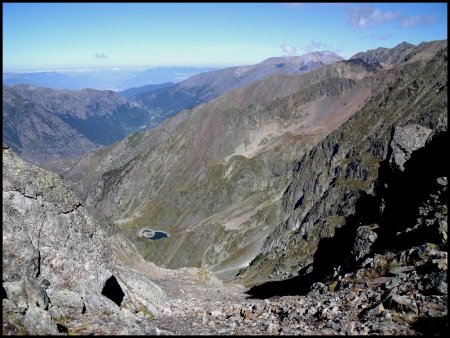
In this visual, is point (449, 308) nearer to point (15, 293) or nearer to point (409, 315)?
point (409, 315)

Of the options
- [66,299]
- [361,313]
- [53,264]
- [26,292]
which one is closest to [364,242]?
[361,313]

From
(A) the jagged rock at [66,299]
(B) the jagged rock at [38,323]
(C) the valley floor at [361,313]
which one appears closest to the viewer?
(B) the jagged rock at [38,323]

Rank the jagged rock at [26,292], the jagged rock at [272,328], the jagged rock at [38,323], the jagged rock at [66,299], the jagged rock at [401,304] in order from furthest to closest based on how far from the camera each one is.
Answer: the jagged rock at [66,299] < the jagged rock at [401,304] < the jagged rock at [272,328] < the jagged rock at [26,292] < the jagged rock at [38,323]

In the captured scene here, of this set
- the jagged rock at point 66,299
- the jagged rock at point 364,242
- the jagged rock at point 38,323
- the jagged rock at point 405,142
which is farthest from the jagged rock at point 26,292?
the jagged rock at point 405,142

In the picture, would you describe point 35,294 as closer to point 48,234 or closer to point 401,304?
point 48,234

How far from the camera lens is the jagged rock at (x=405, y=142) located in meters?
55.4

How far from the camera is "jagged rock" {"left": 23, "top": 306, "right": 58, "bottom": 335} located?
1727cm

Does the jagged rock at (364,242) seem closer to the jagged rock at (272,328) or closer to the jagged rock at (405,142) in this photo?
the jagged rock at (405,142)

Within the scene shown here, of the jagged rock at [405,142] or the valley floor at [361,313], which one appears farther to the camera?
the jagged rock at [405,142]

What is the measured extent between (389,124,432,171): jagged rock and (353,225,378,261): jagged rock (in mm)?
11155

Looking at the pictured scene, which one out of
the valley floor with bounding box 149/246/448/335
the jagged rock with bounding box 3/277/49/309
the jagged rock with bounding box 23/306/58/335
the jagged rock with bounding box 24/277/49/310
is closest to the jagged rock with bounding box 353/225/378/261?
the valley floor with bounding box 149/246/448/335

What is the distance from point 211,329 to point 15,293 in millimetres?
9710

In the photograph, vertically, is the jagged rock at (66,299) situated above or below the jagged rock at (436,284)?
below

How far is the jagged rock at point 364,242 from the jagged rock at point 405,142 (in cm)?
1115
